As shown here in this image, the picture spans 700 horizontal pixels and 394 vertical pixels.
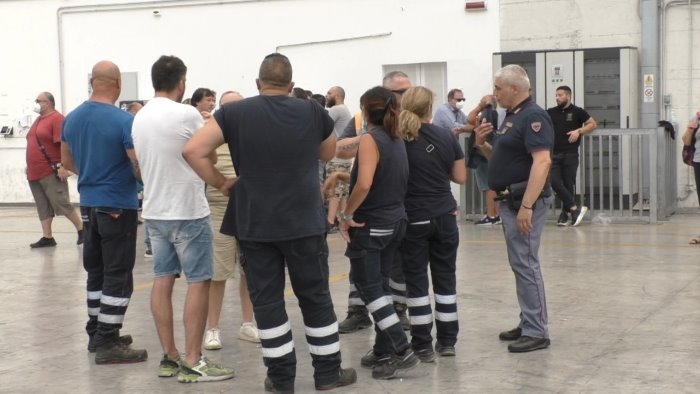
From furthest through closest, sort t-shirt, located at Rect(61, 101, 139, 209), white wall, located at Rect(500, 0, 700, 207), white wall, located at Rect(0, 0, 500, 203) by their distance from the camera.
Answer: white wall, located at Rect(0, 0, 500, 203), white wall, located at Rect(500, 0, 700, 207), t-shirt, located at Rect(61, 101, 139, 209)

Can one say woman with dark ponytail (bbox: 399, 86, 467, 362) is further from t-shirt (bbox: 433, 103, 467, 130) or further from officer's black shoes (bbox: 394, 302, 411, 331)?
t-shirt (bbox: 433, 103, 467, 130)

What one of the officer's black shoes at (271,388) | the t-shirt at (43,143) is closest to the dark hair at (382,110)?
the officer's black shoes at (271,388)

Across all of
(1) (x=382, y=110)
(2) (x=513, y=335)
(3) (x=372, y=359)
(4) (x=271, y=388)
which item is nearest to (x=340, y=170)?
(2) (x=513, y=335)

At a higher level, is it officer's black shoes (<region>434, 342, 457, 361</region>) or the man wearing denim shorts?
the man wearing denim shorts

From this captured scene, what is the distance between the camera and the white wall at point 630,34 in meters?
16.2

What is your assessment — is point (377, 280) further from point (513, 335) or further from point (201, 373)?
point (513, 335)

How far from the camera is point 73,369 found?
23.3 feet

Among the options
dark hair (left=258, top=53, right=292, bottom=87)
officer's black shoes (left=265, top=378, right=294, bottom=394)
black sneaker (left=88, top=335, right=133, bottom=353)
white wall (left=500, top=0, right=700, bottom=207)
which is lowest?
officer's black shoes (left=265, top=378, right=294, bottom=394)

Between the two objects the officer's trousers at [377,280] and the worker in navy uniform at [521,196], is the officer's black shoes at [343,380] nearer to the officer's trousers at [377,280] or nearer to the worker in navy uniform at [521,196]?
the officer's trousers at [377,280]

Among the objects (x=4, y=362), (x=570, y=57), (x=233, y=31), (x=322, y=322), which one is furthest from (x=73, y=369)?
(x=233, y=31)

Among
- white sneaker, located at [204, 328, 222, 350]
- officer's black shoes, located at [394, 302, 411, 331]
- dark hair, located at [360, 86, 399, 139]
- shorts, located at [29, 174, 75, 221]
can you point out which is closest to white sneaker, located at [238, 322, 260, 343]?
white sneaker, located at [204, 328, 222, 350]

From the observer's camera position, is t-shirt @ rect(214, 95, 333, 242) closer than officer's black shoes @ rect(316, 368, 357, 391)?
Yes

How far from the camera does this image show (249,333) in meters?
7.81

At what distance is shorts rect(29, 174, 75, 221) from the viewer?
538 inches
